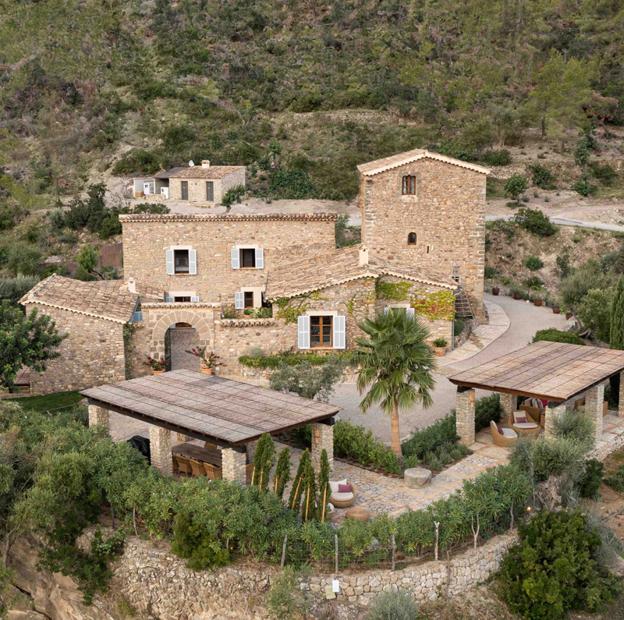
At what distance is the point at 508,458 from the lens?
19.9 m

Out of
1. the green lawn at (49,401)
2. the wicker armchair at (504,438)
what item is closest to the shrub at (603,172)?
the wicker armchair at (504,438)

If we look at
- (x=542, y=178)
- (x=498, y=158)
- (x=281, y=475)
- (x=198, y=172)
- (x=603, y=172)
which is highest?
(x=498, y=158)

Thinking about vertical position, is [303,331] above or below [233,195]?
below

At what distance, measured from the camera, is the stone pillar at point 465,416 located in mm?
20859

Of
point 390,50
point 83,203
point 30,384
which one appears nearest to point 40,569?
point 30,384

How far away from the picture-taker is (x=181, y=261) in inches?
1257

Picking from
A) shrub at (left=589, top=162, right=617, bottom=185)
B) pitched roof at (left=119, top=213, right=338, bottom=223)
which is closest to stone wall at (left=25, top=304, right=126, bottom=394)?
pitched roof at (left=119, top=213, right=338, bottom=223)

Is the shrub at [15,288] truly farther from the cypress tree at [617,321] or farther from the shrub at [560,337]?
the cypress tree at [617,321]

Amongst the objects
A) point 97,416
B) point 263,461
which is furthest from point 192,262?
point 263,461

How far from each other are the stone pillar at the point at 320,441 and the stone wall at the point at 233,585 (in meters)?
3.64

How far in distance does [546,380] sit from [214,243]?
14777 mm

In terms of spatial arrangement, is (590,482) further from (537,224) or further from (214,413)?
(537,224)

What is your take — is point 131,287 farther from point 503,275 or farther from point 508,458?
point 503,275

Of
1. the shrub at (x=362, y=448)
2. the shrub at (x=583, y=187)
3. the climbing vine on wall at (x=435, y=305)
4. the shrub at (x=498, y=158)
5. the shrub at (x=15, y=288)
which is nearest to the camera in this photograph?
the shrub at (x=362, y=448)
